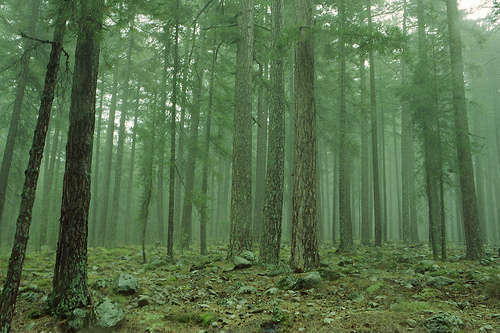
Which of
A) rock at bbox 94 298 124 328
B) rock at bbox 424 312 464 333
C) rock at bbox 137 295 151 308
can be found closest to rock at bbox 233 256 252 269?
rock at bbox 137 295 151 308

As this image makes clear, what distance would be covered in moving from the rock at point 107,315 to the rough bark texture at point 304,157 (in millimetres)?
3777

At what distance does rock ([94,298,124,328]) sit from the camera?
4.60 meters

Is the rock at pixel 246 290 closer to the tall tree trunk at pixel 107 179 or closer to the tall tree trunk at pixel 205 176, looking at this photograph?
the tall tree trunk at pixel 205 176

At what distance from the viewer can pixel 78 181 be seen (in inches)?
209

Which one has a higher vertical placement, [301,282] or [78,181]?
[78,181]

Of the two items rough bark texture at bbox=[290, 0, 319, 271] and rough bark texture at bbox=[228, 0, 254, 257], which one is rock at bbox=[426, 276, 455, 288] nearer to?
rough bark texture at bbox=[290, 0, 319, 271]

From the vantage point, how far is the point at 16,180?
49.8ft

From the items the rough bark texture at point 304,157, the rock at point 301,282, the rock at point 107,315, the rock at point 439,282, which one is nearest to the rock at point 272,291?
the rock at point 301,282

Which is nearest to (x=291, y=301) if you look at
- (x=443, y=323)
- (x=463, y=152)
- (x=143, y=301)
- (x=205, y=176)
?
(x=443, y=323)

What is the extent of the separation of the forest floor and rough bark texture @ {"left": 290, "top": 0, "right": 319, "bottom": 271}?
0.57m

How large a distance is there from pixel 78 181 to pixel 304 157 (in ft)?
15.1

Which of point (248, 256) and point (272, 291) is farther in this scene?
point (248, 256)

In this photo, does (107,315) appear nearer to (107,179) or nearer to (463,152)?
(463,152)

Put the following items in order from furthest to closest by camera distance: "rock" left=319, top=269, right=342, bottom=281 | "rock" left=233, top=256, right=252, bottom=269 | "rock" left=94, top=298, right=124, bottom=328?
"rock" left=233, top=256, right=252, bottom=269
"rock" left=319, top=269, right=342, bottom=281
"rock" left=94, top=298, right=124, bottom=328
